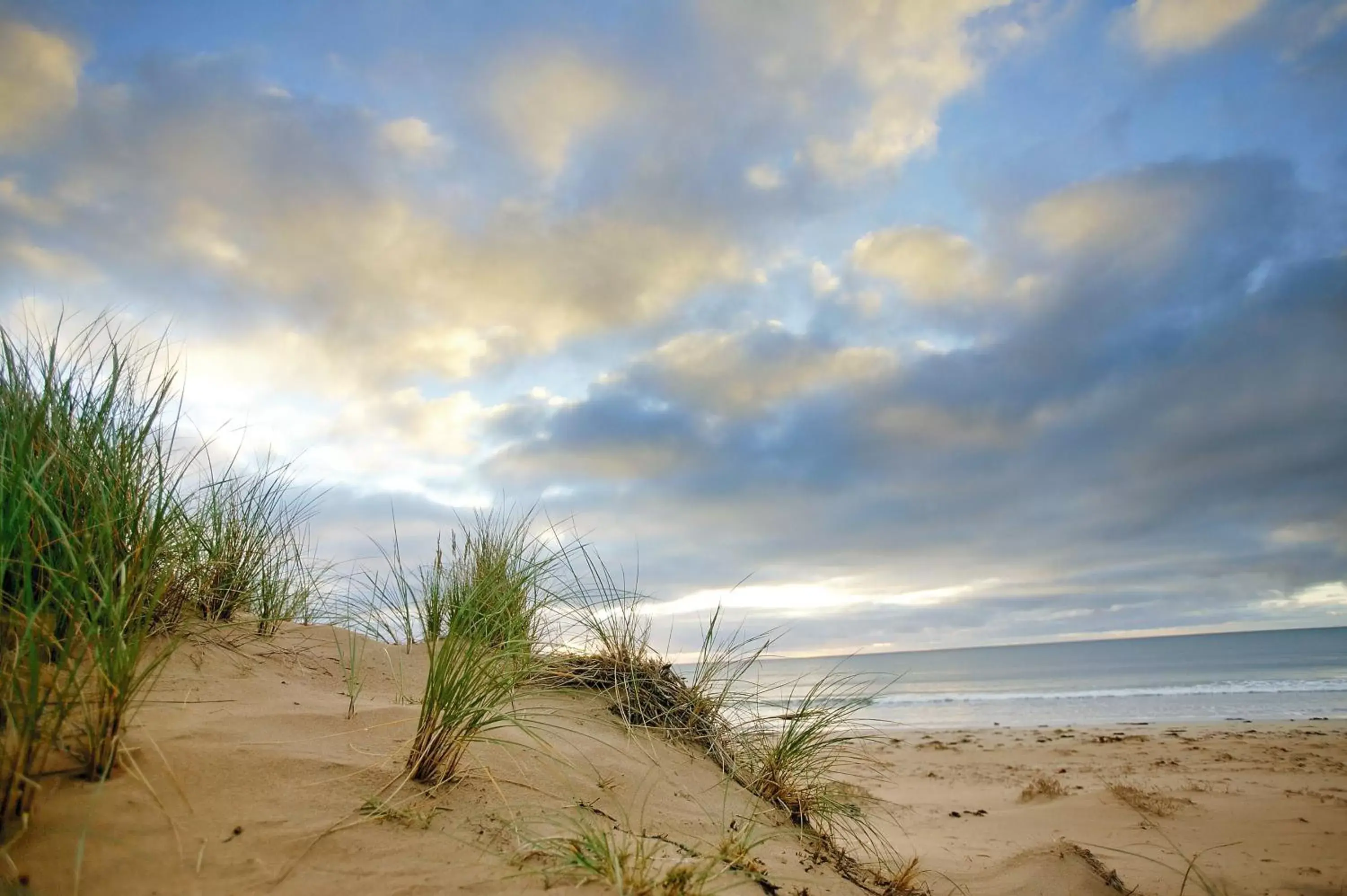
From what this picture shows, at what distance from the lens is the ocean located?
42.2 ft

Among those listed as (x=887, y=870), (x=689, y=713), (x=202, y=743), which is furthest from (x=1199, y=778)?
(x=202, y=743)

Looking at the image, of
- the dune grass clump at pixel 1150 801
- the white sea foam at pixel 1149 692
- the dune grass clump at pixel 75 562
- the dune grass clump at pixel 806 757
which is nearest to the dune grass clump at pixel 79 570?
the dune grass clump at pixel 75 562

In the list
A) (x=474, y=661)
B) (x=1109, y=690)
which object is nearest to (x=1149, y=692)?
(x=1109, y=690)

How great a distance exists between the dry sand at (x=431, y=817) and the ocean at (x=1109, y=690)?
3.18 feet

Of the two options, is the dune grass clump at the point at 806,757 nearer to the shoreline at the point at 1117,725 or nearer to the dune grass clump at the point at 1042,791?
the dune grass clump at the point at 1042,791

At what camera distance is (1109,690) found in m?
21.8

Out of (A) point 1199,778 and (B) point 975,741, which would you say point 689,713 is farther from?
(B) point 975,741

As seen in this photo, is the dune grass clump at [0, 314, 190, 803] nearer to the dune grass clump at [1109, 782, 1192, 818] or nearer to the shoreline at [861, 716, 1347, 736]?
the dune grass clump at [1109, 782, 1192, 818]

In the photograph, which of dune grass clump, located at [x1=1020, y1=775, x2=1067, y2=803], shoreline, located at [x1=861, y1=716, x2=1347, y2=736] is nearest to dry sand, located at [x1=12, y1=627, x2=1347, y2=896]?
dune grass clump, located at [x1=1020, y1=775, x2=1067, y2=803]

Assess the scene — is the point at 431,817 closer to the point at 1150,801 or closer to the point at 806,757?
the point at 806,757

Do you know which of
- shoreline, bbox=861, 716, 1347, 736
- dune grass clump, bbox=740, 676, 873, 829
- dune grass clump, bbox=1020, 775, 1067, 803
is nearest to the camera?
dune grass clump, bbox=740, 676, 873, 829

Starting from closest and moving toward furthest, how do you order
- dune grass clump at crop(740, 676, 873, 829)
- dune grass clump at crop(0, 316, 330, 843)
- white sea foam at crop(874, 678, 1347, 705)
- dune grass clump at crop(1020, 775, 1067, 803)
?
dune grass clump at crop(0, 316, 330, 843)
dune grass clump at crop(740, 676, 873, 829)
dune grass clump at crop(1020, 775, 1067, 803)
white sea foam at crop(874, 678, 1347, 705)

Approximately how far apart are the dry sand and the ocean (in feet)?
3.18

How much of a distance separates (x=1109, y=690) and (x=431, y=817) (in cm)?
2485
